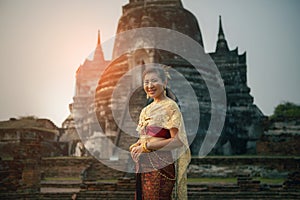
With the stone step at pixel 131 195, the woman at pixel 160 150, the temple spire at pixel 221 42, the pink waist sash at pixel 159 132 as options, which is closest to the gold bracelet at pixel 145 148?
the woman at pixel 160 150

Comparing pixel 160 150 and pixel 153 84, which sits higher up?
pixel 153 84

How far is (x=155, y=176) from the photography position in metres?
2.97

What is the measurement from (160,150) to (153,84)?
577 millimetres

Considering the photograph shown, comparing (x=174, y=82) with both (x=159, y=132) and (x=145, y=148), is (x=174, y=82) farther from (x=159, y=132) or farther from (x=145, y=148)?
(x=145, y=148)

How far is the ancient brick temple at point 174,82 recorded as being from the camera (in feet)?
61.6

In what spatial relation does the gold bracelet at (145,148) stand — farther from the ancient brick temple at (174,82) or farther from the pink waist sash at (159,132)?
the ancient brick temple at (174,82)

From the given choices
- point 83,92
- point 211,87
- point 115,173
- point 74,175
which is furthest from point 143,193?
point 83,92

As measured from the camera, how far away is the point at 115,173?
14180mm

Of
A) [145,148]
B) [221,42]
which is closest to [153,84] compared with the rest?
[145,148]

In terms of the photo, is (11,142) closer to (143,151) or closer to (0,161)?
(0,161)

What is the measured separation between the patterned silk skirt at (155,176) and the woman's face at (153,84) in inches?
21.1

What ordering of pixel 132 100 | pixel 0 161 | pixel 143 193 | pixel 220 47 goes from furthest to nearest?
pixel 220 47 → pixel 132 100 → pixel 0 161 → pixel 143 193

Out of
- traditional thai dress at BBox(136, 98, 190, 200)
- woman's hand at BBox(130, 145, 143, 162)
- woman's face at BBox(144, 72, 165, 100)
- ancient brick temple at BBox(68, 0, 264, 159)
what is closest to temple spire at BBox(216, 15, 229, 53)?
ancient brick temple at BBox(68, 0, 264, 159)

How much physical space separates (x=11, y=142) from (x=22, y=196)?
45.7ft
